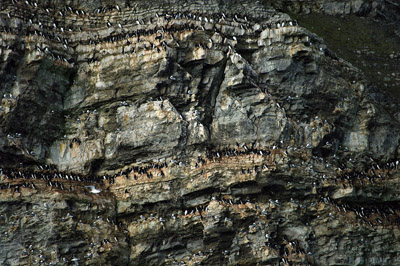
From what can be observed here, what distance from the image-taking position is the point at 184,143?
144 ft

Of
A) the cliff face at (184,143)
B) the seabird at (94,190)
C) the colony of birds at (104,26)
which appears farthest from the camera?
the colony of birds at (104,26)

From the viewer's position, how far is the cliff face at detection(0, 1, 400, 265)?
40.9 m

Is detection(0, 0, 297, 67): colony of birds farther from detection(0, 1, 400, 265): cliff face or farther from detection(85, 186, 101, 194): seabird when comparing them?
detection(85, 186, 101, 194): seabird

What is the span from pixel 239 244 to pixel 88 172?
1283 centimetres

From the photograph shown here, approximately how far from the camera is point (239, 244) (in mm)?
40875

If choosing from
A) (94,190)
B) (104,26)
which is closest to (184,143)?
(94,190)

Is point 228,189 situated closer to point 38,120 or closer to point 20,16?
point 38,120

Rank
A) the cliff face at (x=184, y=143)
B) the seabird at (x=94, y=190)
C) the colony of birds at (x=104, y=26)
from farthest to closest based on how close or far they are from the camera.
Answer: the colony of birds at (x=104, y=26)
the seabird at (x=94, y=190)
the cliff face at (x=184, y=143)

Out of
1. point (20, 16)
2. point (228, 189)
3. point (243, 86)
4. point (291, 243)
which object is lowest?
point (291, 243)

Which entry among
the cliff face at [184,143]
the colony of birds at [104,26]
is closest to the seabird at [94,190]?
the cliff face at [184,143]

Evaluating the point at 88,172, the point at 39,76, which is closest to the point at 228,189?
the point at 88,172

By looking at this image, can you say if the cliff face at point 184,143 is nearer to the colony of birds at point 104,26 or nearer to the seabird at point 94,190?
the colony of birds at point 104,26

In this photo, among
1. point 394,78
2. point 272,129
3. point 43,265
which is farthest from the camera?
point 394,78

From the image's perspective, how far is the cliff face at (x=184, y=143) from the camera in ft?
134
